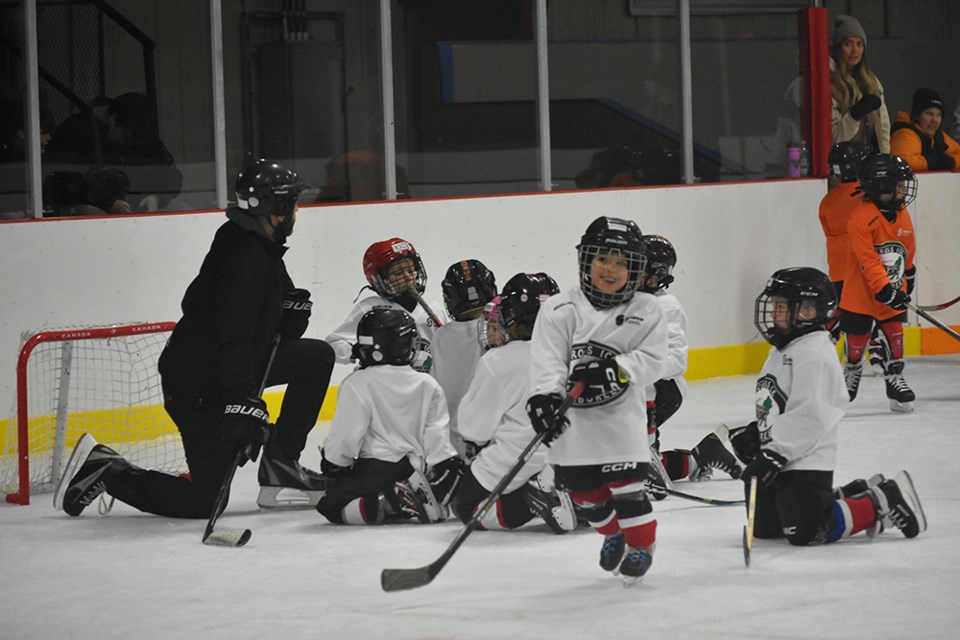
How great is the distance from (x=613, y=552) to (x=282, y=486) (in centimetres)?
158

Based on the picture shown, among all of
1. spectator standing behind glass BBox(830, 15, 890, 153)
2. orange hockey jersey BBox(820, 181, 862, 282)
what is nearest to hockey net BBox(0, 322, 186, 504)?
orange hockey jersey BBox(820, 181, 862, 282)

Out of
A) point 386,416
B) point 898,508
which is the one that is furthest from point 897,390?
point 386,416

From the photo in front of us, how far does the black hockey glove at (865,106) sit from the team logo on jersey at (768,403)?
4926 millimetres

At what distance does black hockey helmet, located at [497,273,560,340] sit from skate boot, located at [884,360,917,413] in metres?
2.84

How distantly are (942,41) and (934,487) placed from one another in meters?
6.14

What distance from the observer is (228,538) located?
4527 millimetres

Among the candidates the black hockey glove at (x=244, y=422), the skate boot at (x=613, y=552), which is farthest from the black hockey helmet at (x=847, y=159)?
the skate boot at (x=613, y=552)

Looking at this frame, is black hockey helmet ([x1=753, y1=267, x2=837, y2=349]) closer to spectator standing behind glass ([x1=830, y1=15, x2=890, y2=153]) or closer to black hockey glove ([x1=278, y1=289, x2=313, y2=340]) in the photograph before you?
black hockey glove ([x1=278, y1=289, x2=313, y2=340])

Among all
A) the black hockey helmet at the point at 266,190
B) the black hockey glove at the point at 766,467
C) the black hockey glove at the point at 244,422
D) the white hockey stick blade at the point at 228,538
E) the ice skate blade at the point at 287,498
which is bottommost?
the white hockey stick blade at the point at 228,538

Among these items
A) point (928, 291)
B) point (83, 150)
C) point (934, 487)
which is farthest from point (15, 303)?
point (928, 291)

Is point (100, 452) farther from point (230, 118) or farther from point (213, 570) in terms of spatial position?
point (230, 118)

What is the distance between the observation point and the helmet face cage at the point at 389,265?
17.6 ft

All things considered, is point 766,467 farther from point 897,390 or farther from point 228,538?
point 897,390

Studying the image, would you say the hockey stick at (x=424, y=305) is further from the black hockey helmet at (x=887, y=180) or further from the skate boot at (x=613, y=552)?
the black hockey helmet at (x=887, y=180)
